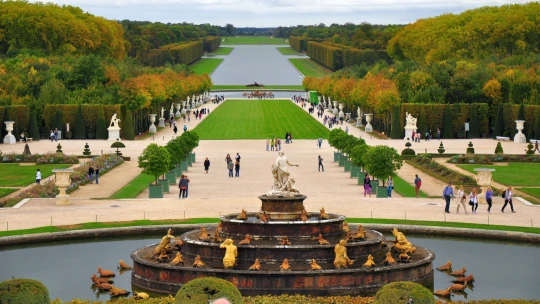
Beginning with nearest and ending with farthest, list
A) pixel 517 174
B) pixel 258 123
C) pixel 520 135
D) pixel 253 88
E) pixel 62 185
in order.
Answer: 1. pixel 62 185
2. pixel 517 174
3. pixel 520 135
4. pixel 258 123
5. pixel 253 88

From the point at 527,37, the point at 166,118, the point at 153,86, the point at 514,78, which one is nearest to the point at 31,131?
the point at 153,86

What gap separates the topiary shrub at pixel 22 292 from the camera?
21.1 metres

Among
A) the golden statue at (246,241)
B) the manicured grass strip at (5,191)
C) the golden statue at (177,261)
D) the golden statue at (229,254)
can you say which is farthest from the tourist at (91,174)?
the golden statue at (229,254)

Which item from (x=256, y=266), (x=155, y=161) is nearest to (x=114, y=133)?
(x=155, y=161)

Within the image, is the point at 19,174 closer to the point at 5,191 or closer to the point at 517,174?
the point at 5,191

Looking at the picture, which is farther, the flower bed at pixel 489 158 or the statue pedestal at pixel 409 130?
the statue pedestal at pixel 409 130

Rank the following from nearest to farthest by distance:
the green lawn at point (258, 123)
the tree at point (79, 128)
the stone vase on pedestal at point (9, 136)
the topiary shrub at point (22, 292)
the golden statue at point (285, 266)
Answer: the topiary shrub at point (22, 292), the golden statue at point (285, 266), the stone vase on pedestal at point (9, 136), the tree at point (79, 128), the green lawn at point (258, 123)

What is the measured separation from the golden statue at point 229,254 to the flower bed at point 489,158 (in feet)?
115

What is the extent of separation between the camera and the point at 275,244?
2962 cm

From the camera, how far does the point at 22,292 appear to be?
69.5ft

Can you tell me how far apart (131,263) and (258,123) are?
68382 mm

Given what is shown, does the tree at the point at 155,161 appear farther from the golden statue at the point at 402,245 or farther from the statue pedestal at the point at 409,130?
the statue pedestal at the point at 409,130

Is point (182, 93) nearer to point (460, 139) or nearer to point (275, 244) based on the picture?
point (460, 139)

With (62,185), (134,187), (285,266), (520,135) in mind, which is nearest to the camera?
(285,266)
